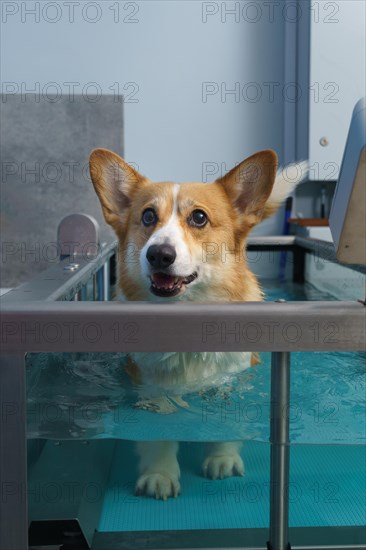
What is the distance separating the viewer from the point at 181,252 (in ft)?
3.91

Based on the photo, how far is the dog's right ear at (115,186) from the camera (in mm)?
1405

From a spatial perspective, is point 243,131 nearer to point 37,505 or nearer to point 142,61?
point 142,61

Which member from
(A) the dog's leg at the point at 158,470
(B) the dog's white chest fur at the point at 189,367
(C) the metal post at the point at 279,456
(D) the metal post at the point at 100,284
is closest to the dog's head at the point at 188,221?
(B) the dog's white chest fur at the point at 189,367

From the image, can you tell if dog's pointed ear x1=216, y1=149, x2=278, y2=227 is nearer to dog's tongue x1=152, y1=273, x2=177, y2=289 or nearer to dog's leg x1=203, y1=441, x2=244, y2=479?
dog's tongue x1=152, y1=273, x2=177, y2=289

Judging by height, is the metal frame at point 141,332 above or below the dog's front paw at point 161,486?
above

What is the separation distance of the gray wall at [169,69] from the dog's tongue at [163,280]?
2460mm

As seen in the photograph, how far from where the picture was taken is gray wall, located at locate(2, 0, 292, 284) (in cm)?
355

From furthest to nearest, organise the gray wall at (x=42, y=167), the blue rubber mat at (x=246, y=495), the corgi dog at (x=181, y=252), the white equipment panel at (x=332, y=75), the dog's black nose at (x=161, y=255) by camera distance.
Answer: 1. the gray wall at (x=42, y=167)
2. the white equipment panel at (x=332, y=75)
3. the dog's black nose at (x=161, y=255)
4. the corgi dog at (x=181, y=252)
5. the blue rubber mat at (x=246, y=495)

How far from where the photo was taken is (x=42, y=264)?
3613 millimetres

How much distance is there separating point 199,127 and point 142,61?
17.9 inches

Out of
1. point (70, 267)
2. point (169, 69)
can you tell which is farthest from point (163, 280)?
point (169, 69)

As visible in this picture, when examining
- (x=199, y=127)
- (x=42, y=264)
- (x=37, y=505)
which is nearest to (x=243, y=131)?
(x=199, y=127)

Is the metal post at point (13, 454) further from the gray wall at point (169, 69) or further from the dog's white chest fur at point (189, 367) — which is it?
the gray wall at point (169, 69)

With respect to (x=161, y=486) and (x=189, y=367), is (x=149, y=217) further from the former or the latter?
(x=161, y=486)
